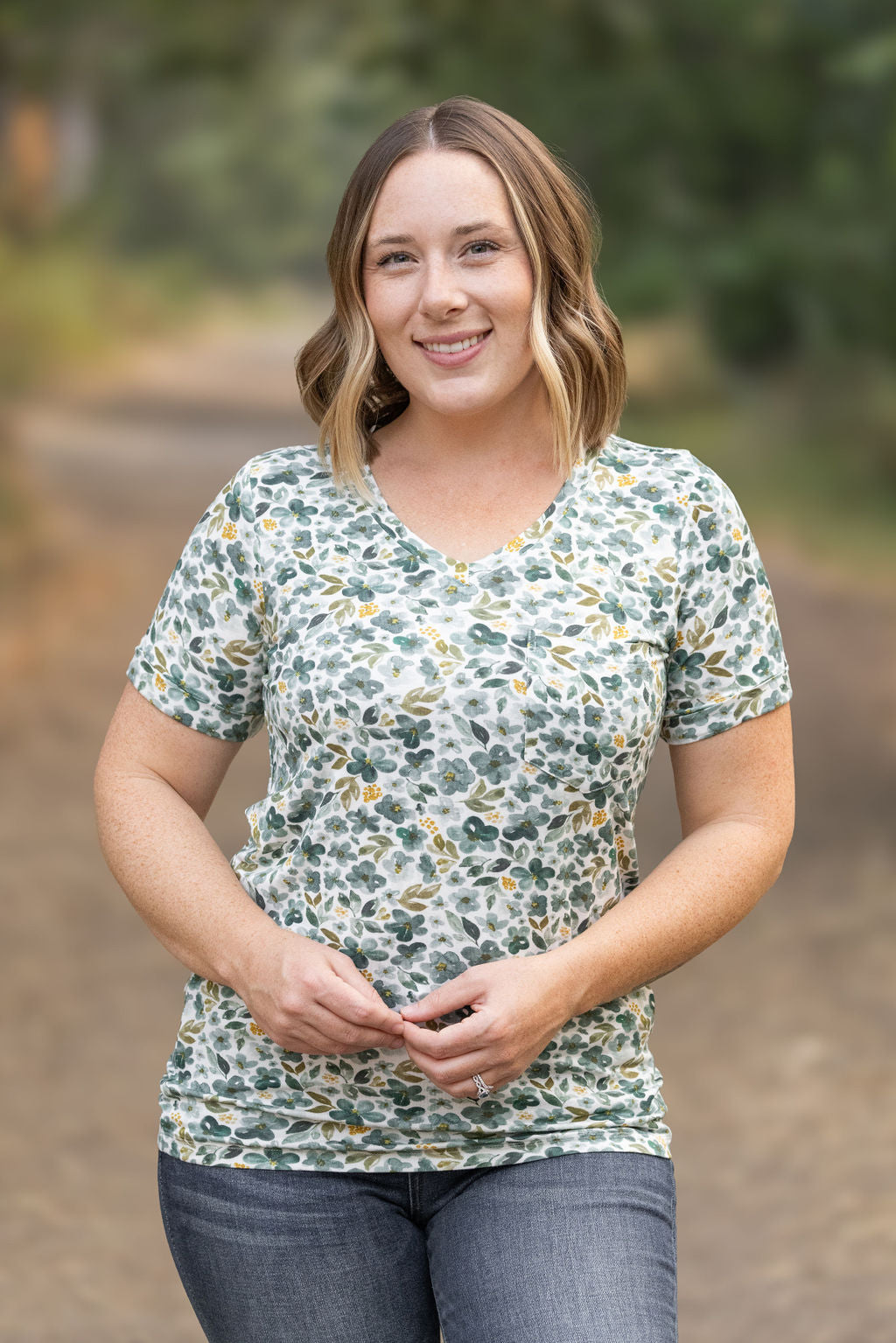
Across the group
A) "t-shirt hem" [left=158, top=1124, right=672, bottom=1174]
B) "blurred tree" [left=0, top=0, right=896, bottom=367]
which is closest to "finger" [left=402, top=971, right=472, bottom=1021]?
"t-shirt hem" [left=158, top=1124, right=672, bottom=1174]

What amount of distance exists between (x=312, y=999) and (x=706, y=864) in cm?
32

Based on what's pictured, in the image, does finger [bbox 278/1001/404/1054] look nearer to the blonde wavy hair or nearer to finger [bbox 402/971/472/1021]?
finger [bbox 402/971/472/1021]

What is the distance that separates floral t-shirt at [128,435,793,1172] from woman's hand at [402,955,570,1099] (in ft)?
0.13

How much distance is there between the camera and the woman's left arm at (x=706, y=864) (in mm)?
1267

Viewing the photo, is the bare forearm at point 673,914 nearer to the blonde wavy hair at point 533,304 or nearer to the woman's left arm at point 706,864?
the woman's left arm at point 706,864

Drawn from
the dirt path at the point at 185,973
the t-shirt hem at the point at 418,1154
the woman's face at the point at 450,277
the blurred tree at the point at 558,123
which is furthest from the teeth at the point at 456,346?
the blurred tree at the point at 558,123

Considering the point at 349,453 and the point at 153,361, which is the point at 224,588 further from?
the point at 153,361

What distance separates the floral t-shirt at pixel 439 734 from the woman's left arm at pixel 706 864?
0.03 metres

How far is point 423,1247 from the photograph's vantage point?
1276mm

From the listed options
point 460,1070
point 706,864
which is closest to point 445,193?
point 706,864

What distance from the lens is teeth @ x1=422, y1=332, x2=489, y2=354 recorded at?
134 cm

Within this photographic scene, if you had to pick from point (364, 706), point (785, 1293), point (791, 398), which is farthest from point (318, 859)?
point (791, 398)

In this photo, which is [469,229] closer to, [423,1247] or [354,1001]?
[354,1001]

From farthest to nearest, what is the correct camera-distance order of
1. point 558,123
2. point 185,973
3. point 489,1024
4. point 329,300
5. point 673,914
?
point 329,300 → point 558,123 → point 185,973 → point 673,914 → point 489,1024
